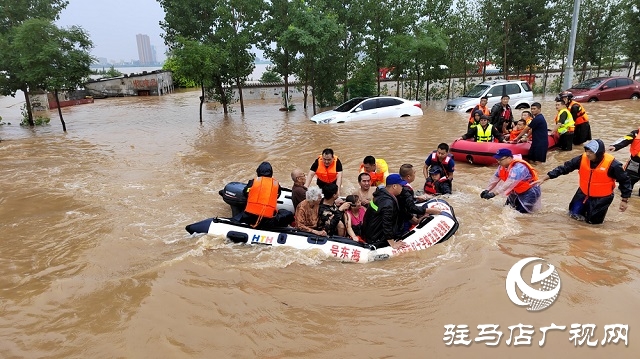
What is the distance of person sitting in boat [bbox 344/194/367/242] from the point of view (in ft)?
17.6

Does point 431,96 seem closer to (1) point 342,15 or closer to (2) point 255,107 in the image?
(1) point 342,15

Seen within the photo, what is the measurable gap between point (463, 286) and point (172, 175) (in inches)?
285

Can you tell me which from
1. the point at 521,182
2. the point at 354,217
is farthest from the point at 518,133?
the point at 354,217

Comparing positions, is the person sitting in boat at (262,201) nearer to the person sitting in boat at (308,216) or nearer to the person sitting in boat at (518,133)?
the person sitting in boat at (308,216)

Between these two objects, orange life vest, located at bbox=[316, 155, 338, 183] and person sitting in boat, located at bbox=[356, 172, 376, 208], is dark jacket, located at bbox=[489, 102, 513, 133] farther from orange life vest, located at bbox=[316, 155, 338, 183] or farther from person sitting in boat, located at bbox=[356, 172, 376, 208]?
person sitting in boat, located at bbox=[356, 172, 376, 208]

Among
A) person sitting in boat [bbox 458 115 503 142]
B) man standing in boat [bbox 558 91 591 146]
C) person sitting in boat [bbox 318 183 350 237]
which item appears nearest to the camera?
person sitting in boat [bbox 318 183 350 237]

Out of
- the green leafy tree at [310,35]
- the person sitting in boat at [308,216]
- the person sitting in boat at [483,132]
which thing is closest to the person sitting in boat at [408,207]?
the person sitting in boat at [308,216]

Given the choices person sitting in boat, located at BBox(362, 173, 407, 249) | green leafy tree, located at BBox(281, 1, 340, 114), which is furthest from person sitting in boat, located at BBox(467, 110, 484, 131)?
green leafy tree, located at BBox(281, 1, 340, 114)

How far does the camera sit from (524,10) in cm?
2142

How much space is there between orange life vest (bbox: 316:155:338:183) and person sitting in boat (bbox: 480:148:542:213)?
7.56 ft

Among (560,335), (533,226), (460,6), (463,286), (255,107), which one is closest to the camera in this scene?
(560,335)

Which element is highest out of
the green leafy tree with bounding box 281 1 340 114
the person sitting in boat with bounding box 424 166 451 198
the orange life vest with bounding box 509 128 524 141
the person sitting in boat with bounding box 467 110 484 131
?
the green leafy tree with bounding box 281 1 340 114

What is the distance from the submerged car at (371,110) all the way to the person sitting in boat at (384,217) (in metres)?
10.2

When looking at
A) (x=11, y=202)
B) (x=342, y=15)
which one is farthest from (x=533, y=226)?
(x=342, y=15)
